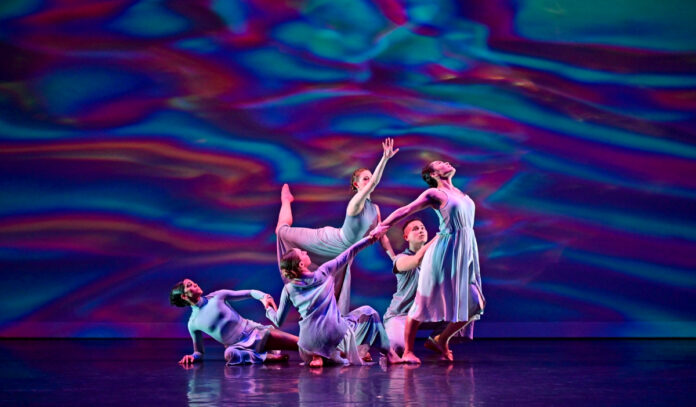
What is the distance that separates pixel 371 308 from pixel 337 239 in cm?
83

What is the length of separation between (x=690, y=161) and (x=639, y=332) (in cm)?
148

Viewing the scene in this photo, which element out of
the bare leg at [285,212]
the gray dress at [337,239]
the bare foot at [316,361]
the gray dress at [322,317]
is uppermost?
the bare leg at [285,212]

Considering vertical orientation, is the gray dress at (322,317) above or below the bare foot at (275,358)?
above

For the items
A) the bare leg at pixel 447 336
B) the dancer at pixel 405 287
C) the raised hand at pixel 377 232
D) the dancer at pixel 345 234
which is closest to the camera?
the raised hand at pixel 377 232

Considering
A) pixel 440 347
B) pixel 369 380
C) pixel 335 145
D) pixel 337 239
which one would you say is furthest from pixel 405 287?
pixel 335 145

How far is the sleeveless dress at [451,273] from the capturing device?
4.80 metres

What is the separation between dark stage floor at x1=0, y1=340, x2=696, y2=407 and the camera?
321 cm

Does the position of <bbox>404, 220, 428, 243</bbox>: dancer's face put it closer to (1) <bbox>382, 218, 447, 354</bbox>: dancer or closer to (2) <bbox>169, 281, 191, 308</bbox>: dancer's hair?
(1) <bbox>382, 218, 447, 354</bbox>: dancer

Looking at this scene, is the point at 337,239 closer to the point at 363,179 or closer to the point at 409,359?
the point at 363,179

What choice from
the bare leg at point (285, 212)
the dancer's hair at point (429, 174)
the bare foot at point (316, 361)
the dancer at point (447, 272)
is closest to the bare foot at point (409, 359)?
the dancer at point (447, 272)

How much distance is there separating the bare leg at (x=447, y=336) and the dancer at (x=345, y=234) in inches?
26.9

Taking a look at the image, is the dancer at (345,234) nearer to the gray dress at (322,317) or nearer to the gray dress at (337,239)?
the gray dress at (337,239)

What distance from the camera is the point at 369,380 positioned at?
387 centimetres

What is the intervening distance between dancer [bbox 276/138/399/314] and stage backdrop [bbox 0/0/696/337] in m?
1.00
